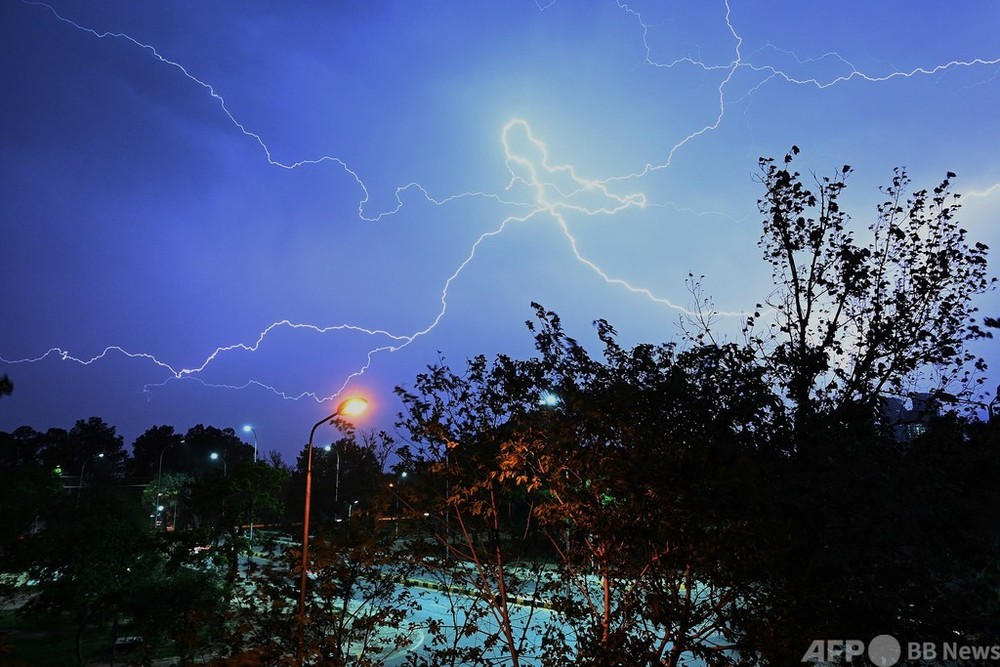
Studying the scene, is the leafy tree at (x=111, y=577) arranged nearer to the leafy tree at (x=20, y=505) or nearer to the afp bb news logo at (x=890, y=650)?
the leafy tree at (x=20, y=505)

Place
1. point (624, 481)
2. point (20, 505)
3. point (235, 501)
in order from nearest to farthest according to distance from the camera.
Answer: point (624, 481)
point (20, 505)
point (235, 501)

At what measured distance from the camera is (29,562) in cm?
2012


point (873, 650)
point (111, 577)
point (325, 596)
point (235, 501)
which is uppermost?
point (873, 650)

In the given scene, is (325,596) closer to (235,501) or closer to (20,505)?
(235,501)

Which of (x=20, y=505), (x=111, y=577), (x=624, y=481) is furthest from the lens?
(x=20, y=505)

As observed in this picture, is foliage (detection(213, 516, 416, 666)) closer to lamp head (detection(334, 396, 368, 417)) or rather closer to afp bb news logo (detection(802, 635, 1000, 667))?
lamp head (detection(334, 396, 368, 417))

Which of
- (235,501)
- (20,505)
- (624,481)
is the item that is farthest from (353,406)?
(20,505)

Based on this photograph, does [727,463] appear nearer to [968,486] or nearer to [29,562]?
[968,486]

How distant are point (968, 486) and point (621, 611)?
4.67m

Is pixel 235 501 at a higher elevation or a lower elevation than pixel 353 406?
lower

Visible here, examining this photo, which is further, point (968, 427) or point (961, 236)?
point (961, 236)

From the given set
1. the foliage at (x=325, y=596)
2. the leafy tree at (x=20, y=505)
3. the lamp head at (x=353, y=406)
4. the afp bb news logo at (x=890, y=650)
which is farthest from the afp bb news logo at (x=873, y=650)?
the leafy tree at (x=20, y=505)

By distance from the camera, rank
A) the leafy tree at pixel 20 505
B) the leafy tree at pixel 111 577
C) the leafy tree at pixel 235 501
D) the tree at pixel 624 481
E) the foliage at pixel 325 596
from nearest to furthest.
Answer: the tree at pixel 624 481, the foliage at pixel 325 596, the leafy tree at pixel 111 577, the leafy tree at pixel 20 505, the leafy tree at pixel 235 501

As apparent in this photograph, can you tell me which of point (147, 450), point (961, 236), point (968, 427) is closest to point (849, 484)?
point (968, 427)
